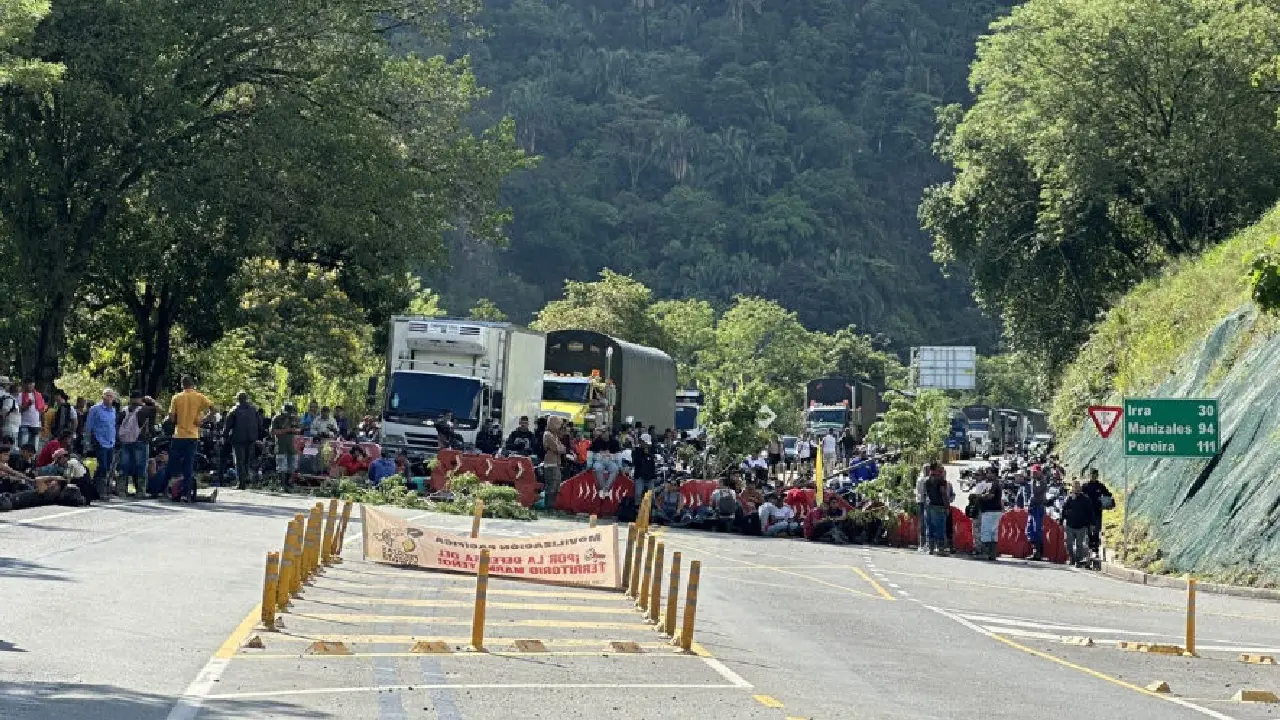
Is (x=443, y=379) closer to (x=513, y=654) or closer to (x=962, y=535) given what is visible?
(x=962, y=535)

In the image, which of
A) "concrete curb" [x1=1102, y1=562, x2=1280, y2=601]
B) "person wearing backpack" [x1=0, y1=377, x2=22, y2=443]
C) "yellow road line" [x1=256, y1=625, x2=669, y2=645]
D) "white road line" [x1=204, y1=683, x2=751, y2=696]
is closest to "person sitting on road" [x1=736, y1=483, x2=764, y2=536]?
"concrete curb" [x1=1102, y1=562, x2=1280, y2=601]

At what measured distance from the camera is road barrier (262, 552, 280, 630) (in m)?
14.8

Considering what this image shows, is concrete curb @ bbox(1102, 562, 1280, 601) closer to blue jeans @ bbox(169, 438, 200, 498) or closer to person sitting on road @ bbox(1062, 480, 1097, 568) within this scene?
person sitting on road @ bbox(1062, 480, 1097, 568)

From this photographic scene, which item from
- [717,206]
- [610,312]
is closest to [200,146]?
[610,312]

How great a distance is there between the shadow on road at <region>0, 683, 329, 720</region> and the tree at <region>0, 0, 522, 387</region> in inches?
1144

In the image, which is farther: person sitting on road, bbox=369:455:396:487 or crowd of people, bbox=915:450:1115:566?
person sitting on road, bbox=369:455:396:487

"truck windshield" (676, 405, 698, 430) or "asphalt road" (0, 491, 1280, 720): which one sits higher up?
"truck windshield" (676, 405, 698, 430)

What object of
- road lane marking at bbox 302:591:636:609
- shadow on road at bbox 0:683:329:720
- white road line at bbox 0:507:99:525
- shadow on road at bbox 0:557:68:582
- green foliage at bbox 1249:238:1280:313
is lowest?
shadow on road at bbox 0:683:329:720

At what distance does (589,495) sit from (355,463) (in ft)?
15.2

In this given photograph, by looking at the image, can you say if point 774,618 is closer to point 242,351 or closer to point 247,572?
point 247,572

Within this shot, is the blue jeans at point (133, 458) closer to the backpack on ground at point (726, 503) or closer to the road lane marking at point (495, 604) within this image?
the backpack on ground at point (726, 503)

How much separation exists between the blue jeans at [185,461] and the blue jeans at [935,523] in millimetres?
12784

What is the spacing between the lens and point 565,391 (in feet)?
168

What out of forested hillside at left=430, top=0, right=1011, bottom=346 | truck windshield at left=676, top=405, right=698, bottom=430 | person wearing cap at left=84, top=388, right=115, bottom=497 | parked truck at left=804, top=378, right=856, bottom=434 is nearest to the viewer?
person wearing cap at left=84, top=388, right=115, bottom=497
